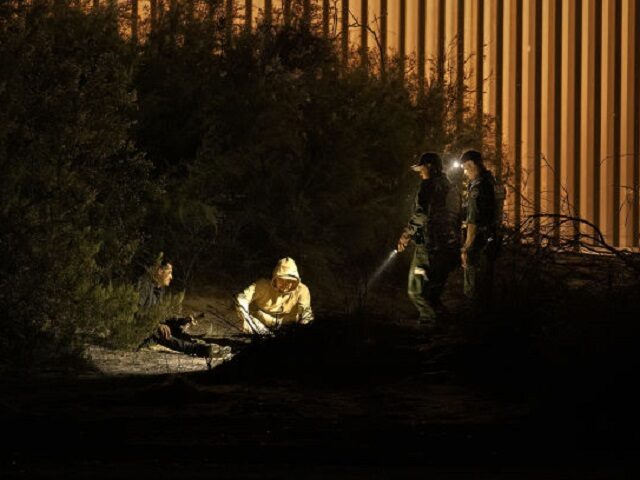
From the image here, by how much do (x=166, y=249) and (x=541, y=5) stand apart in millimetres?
8313

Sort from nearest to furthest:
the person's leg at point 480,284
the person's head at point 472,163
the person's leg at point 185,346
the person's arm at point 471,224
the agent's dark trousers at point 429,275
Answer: the person's leg at point 480,284
the person's arm at point 471,224
the person's head at point 472,163
the person's leg at point 185,346
the agent's dark trousers at point 429,275

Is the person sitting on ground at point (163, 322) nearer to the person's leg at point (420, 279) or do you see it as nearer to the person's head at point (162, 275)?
the person's head at point (162, 275)

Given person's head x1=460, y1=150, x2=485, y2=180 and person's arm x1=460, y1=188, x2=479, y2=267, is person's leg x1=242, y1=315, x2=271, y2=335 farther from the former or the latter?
person's head x1=460, y1=150, x2=485, y2=180

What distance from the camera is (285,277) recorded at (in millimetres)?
12406

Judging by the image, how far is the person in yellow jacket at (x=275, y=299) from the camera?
12266 millimetres

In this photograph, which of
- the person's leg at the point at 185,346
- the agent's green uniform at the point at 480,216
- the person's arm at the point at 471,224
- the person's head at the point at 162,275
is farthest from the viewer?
the person's head at the point at 162,275

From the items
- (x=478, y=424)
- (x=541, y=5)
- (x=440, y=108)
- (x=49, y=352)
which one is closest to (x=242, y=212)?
(x=440, y=108)

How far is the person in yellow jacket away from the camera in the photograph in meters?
12.3

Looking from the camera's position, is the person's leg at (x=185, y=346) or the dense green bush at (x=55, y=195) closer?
the dense green bush at (x=55, y=195)

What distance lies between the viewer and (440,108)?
18.4m

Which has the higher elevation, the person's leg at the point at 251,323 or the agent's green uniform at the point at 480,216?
the agent's green uniform at the point at 480,216

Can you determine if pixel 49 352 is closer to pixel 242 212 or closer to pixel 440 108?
pixel 242 212

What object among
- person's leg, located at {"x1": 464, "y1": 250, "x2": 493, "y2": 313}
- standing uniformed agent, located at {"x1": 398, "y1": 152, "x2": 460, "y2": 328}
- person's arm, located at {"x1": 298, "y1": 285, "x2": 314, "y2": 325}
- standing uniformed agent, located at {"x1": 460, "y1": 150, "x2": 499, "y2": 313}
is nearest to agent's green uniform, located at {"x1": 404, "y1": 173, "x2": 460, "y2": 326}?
A: standing uniformed agent, located at {"x1": 398, "y1": 152, "x2": 460, "y2": 328}

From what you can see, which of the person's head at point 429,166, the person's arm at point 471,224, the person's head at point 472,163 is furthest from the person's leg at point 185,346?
the person's head at point 472,163
